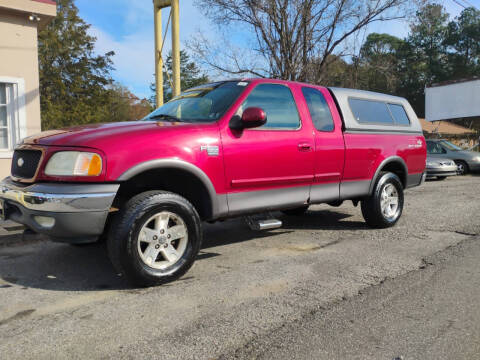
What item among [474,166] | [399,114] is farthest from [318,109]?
[474,166]

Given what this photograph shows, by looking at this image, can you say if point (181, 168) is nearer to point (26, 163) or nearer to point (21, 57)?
point (26, 163)

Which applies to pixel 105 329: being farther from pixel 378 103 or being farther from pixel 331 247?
pixel 378 103

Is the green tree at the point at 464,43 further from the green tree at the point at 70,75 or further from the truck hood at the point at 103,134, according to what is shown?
the truck hood at the point at 103,134

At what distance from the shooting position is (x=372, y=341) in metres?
2.55

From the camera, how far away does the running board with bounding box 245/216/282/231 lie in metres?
4.30

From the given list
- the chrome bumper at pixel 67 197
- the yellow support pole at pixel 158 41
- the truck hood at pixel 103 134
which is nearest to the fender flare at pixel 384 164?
the truck hood at pixel 103 134

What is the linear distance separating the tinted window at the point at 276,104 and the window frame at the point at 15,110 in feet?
20.7

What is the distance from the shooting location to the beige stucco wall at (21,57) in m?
8.51

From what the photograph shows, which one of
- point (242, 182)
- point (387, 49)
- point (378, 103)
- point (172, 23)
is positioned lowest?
point (242, 182)

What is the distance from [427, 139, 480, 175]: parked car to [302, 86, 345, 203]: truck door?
12.0 meters

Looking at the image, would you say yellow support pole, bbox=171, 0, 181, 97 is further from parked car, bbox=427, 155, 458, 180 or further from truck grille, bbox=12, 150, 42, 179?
parked car, bbox=427, 155, 458, 180

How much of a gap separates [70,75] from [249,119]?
32893 millimetres

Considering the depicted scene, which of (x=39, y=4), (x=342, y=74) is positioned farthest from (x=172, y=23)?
(x=342, y=74)

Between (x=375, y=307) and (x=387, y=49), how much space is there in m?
66.6
